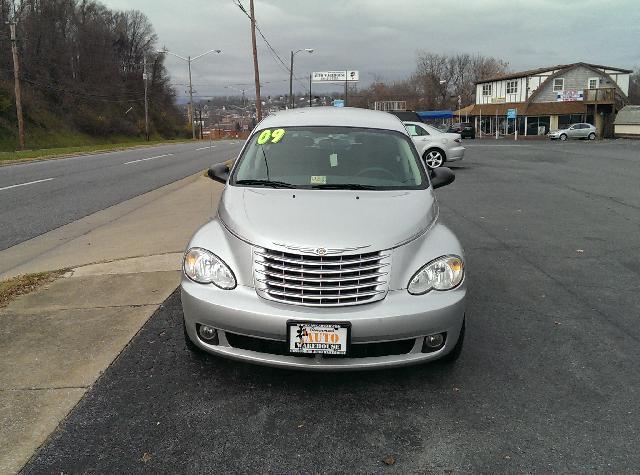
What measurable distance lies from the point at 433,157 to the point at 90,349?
15.7 m

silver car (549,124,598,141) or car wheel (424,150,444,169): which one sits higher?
silver car (549,124,598,141)

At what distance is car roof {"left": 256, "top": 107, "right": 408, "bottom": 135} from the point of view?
5070 millimetres

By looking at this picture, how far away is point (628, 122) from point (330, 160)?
54813mm

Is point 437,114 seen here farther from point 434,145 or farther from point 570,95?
point 434,145

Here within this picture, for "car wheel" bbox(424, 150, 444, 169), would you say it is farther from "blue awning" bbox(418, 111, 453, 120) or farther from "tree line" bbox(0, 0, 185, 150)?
"blue awning" bbox(418, 111, 453, 120)

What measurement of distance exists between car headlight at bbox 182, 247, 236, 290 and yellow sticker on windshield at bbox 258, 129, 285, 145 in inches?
64.3

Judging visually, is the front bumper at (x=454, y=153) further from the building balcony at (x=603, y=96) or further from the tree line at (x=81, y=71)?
the building balcony at (x=603, y=96)

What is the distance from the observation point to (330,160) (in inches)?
181

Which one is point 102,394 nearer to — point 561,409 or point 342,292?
point 342,292

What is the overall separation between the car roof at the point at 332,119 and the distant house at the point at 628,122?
51858 millimetres

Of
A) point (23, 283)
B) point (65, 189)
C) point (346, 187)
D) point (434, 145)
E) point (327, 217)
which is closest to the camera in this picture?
point (327, 217)

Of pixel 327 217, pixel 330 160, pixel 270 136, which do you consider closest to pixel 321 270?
pixel 327 217

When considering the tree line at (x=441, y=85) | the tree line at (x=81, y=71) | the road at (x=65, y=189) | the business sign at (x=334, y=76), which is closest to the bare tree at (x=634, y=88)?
the tree line at (x=441, y=85)

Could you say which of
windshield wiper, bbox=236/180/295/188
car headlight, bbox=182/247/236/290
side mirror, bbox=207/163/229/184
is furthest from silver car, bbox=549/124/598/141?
car headlight, bbox=182/247/236/290
